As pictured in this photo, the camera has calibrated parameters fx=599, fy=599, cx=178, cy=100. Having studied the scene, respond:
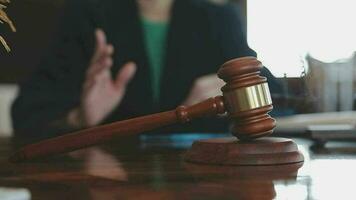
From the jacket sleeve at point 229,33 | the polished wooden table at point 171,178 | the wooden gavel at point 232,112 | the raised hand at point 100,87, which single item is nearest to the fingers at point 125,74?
the raised hand at point 100,87

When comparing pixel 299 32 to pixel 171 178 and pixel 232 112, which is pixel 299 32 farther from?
pixel 171 178

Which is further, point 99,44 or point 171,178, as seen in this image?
point 99,44

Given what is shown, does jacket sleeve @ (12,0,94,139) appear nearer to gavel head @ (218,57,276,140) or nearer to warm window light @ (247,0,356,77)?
warm window light @ (247,0,356,77)

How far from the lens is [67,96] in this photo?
1.33 m

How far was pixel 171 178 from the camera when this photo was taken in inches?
23.5

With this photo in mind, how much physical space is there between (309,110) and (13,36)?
671 mm

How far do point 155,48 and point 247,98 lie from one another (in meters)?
0.66

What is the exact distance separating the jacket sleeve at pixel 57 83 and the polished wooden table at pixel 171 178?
1.64 ft

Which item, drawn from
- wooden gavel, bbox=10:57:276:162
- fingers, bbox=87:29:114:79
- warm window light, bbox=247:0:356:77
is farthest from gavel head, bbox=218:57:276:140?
fingers, bbox=87:29:114:79

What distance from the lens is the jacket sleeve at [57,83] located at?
133cm

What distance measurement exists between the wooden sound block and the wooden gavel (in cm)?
2

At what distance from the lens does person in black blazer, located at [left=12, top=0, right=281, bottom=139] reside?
1299 mm

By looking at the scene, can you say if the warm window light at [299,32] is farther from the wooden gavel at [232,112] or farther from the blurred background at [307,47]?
the wooden gavel at [232,112]

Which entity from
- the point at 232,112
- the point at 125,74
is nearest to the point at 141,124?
the point at 232,112
